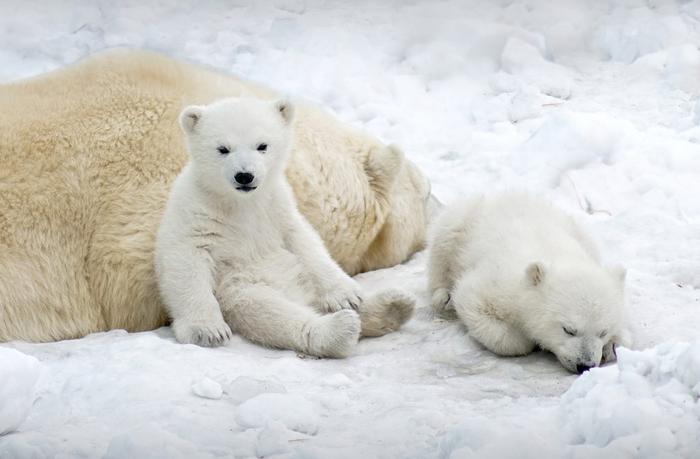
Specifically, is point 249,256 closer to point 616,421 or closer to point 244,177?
point 244,177

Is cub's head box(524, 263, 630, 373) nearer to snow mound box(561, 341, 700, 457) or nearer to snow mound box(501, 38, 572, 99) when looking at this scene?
snow mound box(561, 341, 700, 457)

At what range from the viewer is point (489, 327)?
4.45m

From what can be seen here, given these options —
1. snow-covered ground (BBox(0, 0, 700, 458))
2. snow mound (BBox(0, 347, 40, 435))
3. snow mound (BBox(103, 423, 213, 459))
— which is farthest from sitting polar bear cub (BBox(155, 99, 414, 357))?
snow mound (BBox(103, 423, 213, 459))

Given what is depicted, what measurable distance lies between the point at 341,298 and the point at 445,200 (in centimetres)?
185

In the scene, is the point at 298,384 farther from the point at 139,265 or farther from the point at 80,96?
the point at 80,96

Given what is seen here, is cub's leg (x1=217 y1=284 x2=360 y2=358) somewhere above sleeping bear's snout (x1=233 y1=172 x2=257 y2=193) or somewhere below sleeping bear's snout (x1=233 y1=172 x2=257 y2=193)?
below

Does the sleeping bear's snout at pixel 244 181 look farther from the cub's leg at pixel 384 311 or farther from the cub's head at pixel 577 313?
the cub's head at pixel 577 313

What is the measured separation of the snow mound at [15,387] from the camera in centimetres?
332

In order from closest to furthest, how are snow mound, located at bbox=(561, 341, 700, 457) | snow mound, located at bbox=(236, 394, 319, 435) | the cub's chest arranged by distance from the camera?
snow mound, located at bbox=(561, 341, 700, 457), snow mound, located at bbox=(236, 394, 319, 435), the cub's chest

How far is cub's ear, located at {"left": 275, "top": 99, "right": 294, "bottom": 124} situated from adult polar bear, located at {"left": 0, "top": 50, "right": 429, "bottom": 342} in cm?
55

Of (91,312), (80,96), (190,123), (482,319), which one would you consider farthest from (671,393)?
(80,96)

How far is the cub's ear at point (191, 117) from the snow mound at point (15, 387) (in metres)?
1.37

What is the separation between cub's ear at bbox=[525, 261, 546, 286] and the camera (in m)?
4.36

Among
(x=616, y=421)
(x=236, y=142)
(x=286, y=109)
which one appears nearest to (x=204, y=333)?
(x=236, y=142)
